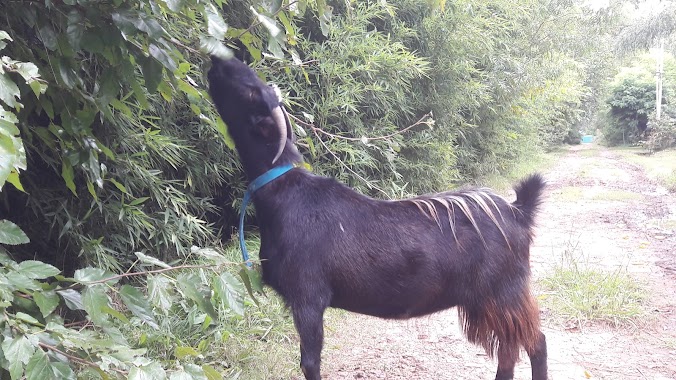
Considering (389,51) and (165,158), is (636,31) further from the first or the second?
(165,158)

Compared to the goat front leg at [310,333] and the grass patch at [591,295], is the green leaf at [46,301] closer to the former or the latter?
the goat front leg at [310,333]

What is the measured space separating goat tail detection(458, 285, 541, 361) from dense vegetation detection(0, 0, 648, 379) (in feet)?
3.40

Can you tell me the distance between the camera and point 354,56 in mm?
5211

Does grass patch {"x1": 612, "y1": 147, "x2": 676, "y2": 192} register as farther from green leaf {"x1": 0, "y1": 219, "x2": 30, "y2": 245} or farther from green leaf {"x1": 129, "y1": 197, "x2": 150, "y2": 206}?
green leaf {"x1": 0, "y1": 219, "x2": 30, "y2": 245}

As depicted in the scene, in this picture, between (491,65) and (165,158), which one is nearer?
(165,158)

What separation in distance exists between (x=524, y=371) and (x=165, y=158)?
2523 millimetres

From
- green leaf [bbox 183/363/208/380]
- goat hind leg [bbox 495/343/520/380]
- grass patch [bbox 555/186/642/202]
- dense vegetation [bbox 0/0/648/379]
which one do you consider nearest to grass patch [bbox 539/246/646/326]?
goat hind leg [bbox 495/343/520/380]

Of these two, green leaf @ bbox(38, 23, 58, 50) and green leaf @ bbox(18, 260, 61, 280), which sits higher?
green leaf @ bbox(38, 23, 58, 50)

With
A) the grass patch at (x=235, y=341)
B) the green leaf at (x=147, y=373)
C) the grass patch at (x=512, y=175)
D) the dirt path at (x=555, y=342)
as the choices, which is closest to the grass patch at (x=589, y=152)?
the grass patch at (x=512, y=175)

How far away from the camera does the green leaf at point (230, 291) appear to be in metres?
1.84

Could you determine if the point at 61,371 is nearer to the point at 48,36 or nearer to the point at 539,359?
the point at 48,36

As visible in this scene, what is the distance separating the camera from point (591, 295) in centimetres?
407

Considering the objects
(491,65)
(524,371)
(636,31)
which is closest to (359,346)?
(524,371)

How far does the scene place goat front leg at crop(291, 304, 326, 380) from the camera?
2392 mm
